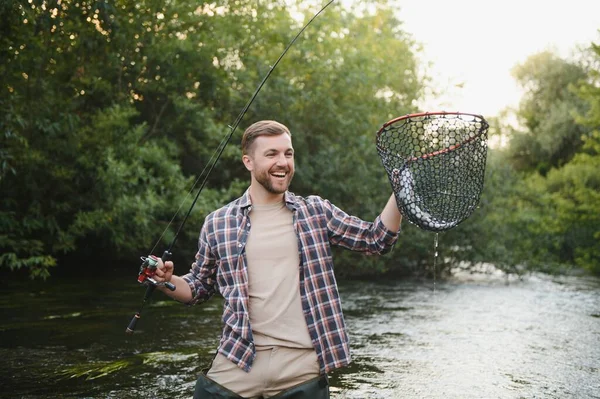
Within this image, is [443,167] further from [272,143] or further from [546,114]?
[546,114]

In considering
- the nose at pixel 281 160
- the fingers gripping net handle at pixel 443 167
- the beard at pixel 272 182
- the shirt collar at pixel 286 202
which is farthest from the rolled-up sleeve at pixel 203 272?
the fingers gripping net handle at pixel 443 167

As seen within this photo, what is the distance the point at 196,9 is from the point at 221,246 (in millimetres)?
13366

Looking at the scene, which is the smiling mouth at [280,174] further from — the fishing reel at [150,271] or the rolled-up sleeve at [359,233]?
the fishing reel at [150,271]

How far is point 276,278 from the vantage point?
10.7ft

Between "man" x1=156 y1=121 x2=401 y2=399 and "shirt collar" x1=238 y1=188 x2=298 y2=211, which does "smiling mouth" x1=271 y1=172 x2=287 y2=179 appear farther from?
"shirt collar" x1=238 y1=188 x2=298 y2=211

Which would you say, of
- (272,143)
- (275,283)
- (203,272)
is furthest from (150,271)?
(272,143)

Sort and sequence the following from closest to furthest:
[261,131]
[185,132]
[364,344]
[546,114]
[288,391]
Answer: [288,391] → [261,131] → [364,344] → [185,132] → [546,114]

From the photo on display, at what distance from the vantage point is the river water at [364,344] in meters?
6.61

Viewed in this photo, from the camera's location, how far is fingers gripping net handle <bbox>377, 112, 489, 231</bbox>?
135 inches

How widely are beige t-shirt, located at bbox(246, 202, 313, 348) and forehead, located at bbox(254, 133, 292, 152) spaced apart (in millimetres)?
295

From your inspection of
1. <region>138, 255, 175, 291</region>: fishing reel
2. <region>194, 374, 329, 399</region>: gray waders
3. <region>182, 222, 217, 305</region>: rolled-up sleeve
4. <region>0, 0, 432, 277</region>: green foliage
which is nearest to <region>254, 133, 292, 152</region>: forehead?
<region>182, 222, 217, 305</region>: rolled-up sleeve

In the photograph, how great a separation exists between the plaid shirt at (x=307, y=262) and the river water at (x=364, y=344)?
10.7ft

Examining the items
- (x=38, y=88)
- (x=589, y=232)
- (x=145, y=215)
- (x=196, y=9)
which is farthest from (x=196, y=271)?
(x=589, y=232)

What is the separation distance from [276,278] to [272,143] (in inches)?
23.4
